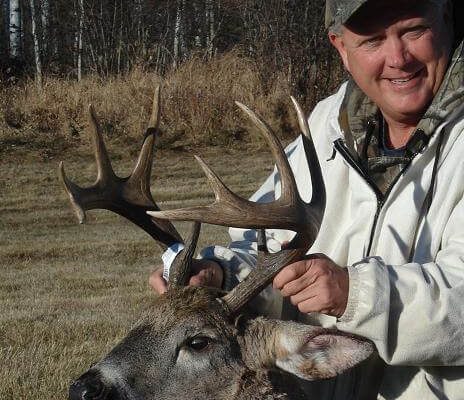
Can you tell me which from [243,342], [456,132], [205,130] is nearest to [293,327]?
[243,342]

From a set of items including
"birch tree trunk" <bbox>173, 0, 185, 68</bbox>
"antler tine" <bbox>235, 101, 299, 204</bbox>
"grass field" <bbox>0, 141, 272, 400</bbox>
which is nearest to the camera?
"antler tine" <bbox>235, 101, 299, 204</bbox>

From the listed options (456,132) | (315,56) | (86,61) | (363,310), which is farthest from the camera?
(86,61)

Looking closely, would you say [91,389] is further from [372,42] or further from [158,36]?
[158,36]

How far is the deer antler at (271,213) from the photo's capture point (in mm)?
3002

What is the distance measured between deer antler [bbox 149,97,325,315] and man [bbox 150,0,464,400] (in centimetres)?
Result: 10

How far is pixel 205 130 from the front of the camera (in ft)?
44.4

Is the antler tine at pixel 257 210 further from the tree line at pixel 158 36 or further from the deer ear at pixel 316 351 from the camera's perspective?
the tree line at pixel 158 36

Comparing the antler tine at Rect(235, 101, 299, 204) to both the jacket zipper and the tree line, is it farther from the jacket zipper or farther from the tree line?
the tree line

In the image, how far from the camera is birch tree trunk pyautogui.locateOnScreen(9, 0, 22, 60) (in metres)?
18.3

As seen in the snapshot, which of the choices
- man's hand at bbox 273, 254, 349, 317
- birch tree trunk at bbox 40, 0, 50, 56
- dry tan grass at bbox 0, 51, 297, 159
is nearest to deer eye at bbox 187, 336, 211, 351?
man's hand at bbox 273, 254, 349, 317

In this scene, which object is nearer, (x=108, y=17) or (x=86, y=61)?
(x=86, y=61)

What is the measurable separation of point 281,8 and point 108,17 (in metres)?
4.94

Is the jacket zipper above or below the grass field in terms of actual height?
above

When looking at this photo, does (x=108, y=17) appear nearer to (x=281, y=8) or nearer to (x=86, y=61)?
(x=86, y=61)
